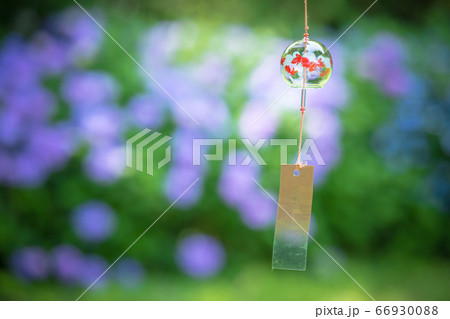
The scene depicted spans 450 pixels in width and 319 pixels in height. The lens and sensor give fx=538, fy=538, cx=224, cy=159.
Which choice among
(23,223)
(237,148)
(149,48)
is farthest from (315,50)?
(23,223)

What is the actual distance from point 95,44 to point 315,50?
1.51m

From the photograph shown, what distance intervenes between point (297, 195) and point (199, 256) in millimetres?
1197

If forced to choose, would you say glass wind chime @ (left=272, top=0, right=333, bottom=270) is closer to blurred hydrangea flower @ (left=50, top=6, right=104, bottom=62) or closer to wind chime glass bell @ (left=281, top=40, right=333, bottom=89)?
wind chime glass bell @ (left=281, top=40, right=333, bottom=89)

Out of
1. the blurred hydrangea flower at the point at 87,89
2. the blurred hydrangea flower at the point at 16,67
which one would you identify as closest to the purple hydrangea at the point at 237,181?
the blurred hydrangea flower at the point at 87,89

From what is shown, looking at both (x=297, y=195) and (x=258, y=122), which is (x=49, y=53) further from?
(x=297, y=195)

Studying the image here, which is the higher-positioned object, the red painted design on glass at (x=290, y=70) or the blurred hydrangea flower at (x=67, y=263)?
the red painted design on glass at (x=290, y=70)

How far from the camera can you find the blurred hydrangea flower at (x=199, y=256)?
2137 millimetres

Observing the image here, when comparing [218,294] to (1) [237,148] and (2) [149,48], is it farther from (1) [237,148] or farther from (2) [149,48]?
(2) [149,48]

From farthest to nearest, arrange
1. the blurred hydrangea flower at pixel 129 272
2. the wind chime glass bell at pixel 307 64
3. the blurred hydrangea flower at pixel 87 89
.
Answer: the blurred hydrangea flower at pixel 87 89 < the blurred hydrangea flower at pixel 129 272 < the wind chime glass bell at pixel 307 64

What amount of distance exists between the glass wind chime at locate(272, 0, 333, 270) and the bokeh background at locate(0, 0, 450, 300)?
103 cm

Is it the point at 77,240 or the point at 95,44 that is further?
the point at 95,44

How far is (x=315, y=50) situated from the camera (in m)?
1.02

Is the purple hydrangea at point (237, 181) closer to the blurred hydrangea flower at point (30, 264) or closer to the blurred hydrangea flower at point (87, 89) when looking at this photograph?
the blurred hydrangea flower at point (87, 89)

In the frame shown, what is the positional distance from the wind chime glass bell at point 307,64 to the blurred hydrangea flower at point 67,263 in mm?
1411
